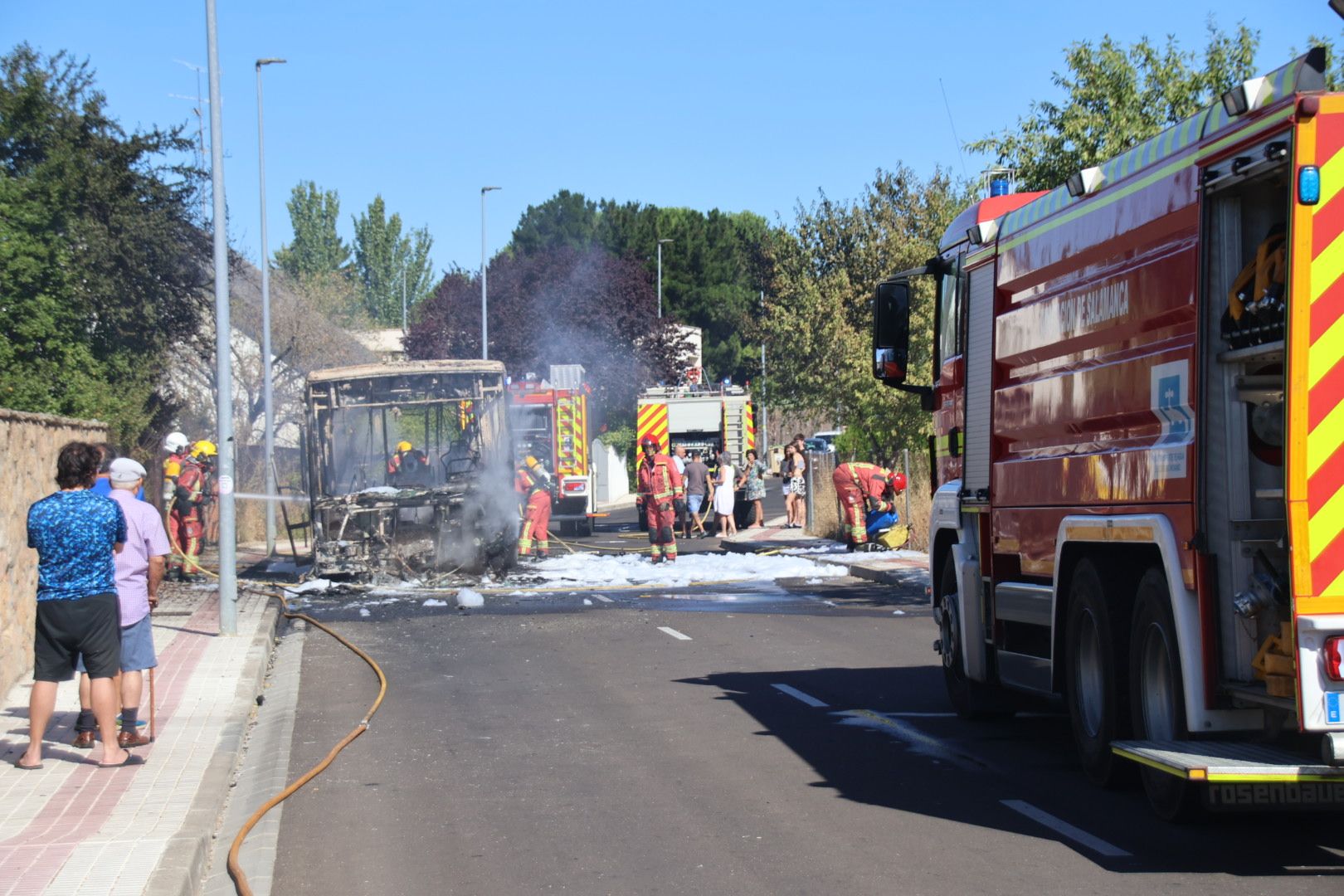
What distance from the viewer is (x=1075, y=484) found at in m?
7.75

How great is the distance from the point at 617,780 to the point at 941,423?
3.80 meters

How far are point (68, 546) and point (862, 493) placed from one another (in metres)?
17.0

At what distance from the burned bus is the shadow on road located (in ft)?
32.2

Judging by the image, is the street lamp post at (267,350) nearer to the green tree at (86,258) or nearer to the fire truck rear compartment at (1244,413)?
the green tree at (86,258)

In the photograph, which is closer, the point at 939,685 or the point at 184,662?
the point at 939,685

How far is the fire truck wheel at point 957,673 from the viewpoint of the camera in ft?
32.2

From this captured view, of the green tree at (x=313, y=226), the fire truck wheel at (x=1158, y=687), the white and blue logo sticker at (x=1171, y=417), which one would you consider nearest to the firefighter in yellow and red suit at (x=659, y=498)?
the fire truck wheel at (x=1158, y=687)

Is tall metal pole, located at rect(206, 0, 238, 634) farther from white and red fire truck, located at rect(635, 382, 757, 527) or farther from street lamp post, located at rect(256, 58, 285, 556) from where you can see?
white and red fire truck, located at rect(635, 382, 757, 527)

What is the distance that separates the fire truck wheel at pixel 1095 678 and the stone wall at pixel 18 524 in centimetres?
693

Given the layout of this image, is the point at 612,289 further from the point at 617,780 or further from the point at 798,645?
the point at 617,780

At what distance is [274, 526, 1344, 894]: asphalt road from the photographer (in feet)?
20.5

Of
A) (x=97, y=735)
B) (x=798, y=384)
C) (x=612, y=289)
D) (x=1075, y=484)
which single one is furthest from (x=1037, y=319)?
(x=612, y=289)

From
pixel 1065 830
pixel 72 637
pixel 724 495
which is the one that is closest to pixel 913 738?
pixel 1065 830

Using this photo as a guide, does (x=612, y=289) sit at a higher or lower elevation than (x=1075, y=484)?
higher
